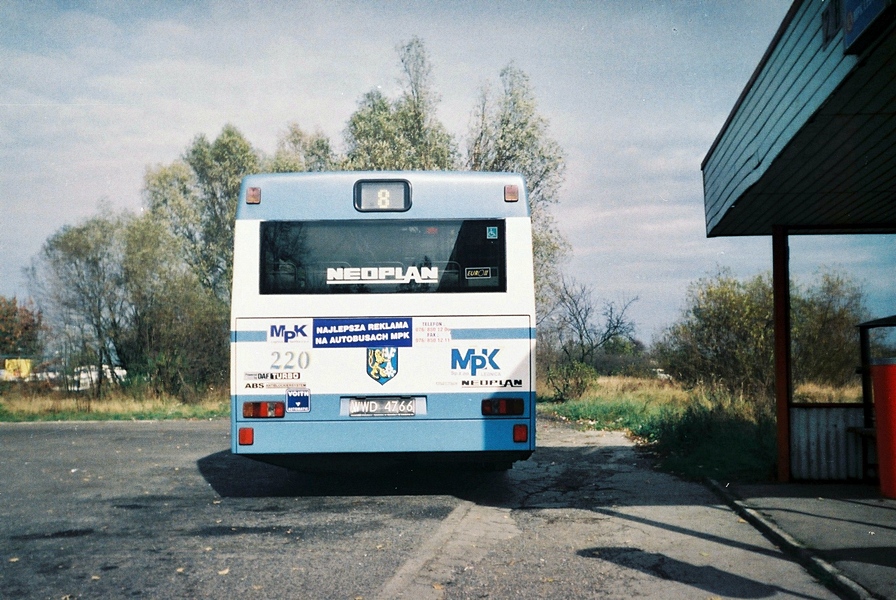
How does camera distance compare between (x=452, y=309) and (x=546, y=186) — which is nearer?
(x=452, y=309)

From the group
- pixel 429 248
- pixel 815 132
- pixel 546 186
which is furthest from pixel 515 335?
pixel 546 186

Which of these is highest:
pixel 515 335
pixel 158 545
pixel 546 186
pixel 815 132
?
pixel 546 186

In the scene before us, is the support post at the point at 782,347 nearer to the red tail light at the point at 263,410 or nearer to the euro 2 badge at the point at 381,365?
the euro 2 badge at the point at 381,365

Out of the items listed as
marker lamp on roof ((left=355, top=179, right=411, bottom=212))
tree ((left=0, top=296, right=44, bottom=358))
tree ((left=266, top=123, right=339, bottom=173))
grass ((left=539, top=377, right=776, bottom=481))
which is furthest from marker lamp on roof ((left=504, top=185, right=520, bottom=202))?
tree ((left=0, top=296, right=44, bottom=358))

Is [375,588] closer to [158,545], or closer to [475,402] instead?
[158,545]

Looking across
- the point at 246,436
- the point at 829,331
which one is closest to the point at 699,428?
the point at 829,331

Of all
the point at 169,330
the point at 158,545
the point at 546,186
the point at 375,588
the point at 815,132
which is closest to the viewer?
the point at 375,588

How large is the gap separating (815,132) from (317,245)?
15.9ft

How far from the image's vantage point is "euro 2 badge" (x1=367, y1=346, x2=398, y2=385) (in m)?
8.63

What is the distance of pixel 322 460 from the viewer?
884cm

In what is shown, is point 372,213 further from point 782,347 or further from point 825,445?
point 825,445

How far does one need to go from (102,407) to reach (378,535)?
Result: 21.6m

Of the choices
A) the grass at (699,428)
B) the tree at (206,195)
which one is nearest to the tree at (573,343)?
the grass at (699,428)

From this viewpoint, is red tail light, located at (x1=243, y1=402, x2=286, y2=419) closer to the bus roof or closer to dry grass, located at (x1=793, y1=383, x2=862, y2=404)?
the bus roof
